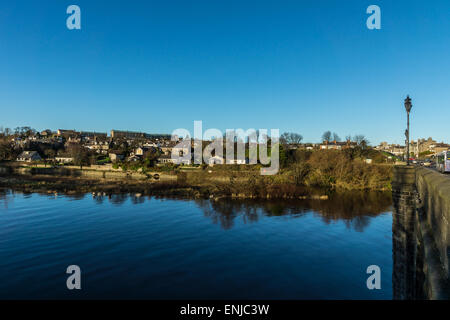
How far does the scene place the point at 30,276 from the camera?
13750 millimetres

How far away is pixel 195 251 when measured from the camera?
17297mm

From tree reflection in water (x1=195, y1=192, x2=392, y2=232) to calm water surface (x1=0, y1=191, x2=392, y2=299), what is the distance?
0.20 metres

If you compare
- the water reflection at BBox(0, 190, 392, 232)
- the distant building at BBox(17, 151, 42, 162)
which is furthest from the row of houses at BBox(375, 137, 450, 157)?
the distant building at BBox(17, 151, 42, 162)

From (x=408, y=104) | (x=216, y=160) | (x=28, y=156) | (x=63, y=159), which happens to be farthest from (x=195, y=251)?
(x=28, y=156)

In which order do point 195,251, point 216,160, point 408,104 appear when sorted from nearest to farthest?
point 408,104, point 195,251, point 216,160

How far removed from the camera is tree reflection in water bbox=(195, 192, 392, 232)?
25500 mm

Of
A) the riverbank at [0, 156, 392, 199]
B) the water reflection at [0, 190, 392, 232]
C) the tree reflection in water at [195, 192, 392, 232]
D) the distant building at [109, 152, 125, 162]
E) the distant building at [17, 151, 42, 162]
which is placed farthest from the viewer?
the distant building at [109, 152, 125, 162]

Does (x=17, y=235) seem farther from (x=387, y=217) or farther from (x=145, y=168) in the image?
(x=145, y=168)

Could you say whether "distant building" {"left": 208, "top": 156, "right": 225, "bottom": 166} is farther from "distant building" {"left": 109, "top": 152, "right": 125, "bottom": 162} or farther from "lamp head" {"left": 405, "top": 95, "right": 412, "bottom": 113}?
"lamp head" {"left": 405, "top": 95, "right": 412, "bottom": 113}

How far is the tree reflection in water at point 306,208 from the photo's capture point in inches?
1004

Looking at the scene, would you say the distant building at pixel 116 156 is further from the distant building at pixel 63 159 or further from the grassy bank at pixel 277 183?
the grassy bank at pixel 277 183

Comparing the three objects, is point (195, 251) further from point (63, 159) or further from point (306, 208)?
point (63, 159)

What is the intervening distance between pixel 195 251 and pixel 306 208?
17.1 m
